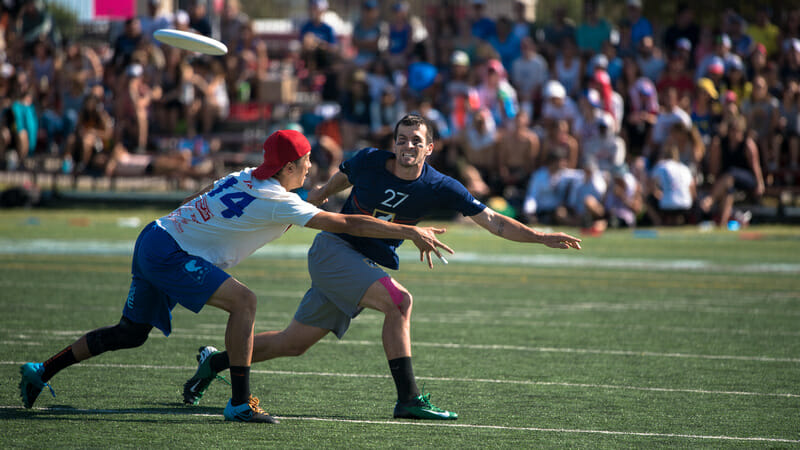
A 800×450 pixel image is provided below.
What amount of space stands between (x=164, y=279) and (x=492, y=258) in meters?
10.6

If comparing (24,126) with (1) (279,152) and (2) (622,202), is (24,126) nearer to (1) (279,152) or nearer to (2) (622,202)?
(2) (622,202)

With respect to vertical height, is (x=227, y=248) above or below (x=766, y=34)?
below

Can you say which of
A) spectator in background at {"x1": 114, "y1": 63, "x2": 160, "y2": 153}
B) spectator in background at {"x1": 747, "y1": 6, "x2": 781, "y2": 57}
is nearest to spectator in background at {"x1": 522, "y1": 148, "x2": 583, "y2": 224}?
spectator in background at {"x1": 747, "y1": 6, "x2": 781, "y2": 57}

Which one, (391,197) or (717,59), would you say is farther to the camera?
(717,59)

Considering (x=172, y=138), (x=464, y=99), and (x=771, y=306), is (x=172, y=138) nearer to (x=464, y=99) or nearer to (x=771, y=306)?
(x=464, y=99)

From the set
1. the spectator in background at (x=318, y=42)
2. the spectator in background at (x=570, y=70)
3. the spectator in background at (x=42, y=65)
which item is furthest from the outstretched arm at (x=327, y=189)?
the spectator in background at (x=42, y=65)

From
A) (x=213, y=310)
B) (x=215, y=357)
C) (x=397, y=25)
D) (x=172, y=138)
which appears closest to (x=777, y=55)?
→ (x=397, y=25)

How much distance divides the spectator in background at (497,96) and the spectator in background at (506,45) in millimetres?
1404

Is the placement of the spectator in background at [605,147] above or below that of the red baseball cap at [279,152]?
below

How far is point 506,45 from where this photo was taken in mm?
23172

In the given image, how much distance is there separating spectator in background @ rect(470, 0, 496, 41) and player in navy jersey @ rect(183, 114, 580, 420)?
17381mm

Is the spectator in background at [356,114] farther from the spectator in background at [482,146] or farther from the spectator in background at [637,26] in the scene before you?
the spectator in background at [637,26]

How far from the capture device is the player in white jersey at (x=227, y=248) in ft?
19.6

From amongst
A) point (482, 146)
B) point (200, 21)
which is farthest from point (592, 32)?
point (200, 21)
